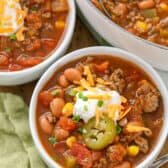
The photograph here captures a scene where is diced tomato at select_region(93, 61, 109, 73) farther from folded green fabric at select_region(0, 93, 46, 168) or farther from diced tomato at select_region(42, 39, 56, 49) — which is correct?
folded green fabric at select_region(0, 93, 46, 168)

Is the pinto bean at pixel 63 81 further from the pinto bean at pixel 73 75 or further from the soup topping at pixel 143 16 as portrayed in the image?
the soup topping at pixel 143 16

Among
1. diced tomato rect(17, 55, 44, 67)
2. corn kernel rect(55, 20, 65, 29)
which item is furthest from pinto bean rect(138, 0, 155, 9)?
diced tomato rect(17, 55, 44, 67)

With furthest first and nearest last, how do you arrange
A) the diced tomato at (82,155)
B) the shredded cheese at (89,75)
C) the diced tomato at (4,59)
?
the diced tomato at (4,59) → the shredded cheese at (89,75) → the diced tomato at (82,155)

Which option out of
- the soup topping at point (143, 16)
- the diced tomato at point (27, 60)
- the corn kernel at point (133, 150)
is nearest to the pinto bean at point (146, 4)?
the soup topping at point (143, 16)

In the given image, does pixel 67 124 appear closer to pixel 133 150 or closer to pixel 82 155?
pixel 82 155

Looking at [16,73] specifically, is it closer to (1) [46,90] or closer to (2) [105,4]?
(1) [46,90]

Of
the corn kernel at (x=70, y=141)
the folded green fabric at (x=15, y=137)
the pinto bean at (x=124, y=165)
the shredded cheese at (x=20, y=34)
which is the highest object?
the shredded cheese at (x=20, y=34)

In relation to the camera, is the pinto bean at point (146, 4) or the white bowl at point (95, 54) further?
the pinto bean at point (146, 4)
